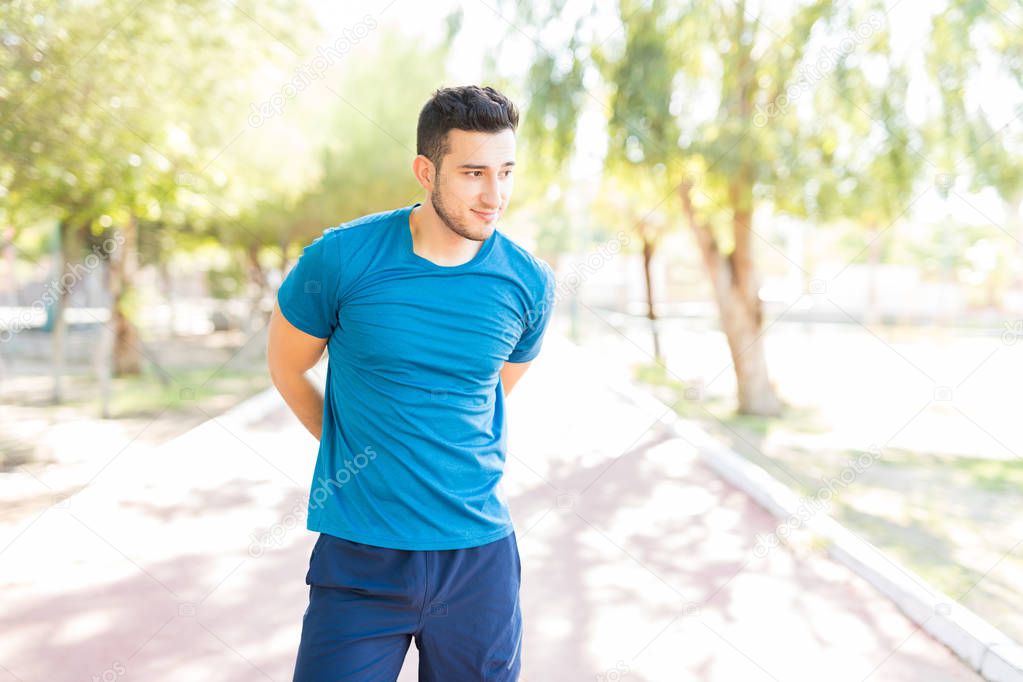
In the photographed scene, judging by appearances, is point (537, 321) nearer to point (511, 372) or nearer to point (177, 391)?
point (511, 372)

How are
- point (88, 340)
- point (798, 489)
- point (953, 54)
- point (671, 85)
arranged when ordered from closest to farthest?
point (798, 489) < point (953, 54) < point (671, 85) < point (88, 340)

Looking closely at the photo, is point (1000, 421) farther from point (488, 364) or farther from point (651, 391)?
point (488, 364)

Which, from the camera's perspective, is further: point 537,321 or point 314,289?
point 537,321

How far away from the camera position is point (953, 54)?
938 centimetres

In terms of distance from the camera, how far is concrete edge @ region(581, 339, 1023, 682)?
4.11 m

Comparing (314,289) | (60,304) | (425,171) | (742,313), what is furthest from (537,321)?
(742,313)

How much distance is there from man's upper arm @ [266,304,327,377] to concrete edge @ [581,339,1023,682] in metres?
3.44

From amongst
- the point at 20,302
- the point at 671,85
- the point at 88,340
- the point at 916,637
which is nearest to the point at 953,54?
the point at 671,85

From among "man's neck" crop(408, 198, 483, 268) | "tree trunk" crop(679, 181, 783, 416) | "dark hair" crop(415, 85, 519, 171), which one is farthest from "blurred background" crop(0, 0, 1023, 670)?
"dark hair" crop(415, 85, 519, 171)

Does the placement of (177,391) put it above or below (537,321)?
below

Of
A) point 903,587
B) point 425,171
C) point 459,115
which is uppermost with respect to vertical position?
point 459,115

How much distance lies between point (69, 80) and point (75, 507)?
3.85 m

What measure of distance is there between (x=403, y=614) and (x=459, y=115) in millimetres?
1128

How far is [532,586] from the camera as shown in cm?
536
